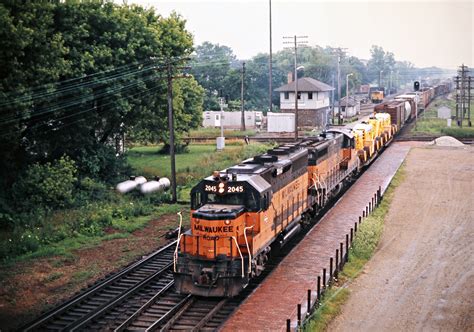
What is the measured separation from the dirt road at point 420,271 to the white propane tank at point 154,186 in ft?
44.0

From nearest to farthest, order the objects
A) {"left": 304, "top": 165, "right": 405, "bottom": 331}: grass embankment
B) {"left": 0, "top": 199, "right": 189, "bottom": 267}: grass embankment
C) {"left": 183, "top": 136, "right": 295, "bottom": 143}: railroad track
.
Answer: {"left": 304, "top": 165, "right": 405, "bottom": 331}: grass embankment → {"left": 0, "top": 199, "right": 189, "bottom": 267}: grass embankment → {"left": 183, "top": 136, "right": 295, "bottom": 143}: railroad track

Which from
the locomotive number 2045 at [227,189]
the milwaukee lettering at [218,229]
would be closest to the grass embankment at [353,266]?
the milwaukee lettering at [218,229]

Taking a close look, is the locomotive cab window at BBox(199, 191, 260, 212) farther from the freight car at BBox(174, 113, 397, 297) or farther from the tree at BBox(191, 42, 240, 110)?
the tree at BBox(191, 42, 240, 110)

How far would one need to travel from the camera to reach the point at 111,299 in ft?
57.8

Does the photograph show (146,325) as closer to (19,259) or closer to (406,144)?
(19,259)

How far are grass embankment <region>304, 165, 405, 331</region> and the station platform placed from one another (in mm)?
586

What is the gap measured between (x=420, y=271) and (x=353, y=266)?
231 centimetres

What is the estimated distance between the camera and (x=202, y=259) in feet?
56.7

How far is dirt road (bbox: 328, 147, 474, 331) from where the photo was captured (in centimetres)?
1641

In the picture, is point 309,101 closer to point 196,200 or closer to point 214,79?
point 214,79

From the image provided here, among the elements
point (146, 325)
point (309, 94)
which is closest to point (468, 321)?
point (146, 325)

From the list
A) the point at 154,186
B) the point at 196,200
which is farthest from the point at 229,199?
the point at 154,186

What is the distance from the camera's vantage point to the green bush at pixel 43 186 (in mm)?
28125

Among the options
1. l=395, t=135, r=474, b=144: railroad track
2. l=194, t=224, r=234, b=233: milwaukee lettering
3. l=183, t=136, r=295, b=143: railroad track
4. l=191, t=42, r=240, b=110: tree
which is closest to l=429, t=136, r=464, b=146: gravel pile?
l=395, t=135, r=474, b=144: railroad track
